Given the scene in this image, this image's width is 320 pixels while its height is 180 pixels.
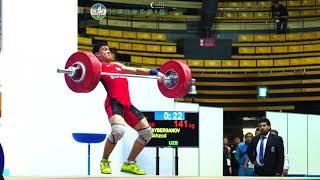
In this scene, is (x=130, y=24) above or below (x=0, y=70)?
above

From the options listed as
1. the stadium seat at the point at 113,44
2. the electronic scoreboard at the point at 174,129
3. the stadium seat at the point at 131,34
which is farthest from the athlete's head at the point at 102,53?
the stadium seat at the point at 131,34

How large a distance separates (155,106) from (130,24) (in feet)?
41.4

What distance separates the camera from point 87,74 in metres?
4.75

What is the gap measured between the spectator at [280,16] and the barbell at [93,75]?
1803cm

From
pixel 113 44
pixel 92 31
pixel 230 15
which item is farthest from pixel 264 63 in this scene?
pixel 92 31

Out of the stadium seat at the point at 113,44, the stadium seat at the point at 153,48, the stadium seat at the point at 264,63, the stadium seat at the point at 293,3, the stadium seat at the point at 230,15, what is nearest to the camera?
the stadium seat at the point at 113,44

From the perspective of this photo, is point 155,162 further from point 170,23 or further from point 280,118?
point 170,23

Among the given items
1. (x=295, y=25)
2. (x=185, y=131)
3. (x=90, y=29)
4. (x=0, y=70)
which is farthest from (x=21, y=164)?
(x=295, y=25)

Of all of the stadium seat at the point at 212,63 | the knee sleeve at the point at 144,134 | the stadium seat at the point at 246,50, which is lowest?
the knee sleeve at the point at 144,134

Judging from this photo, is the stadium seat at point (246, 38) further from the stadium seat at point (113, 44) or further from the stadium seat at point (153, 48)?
the stadium seat at point (113, 44)

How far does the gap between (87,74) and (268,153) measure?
9.19 feet

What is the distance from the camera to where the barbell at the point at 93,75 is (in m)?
4.74

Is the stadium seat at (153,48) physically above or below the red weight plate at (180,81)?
above

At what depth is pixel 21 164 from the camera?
732 cm
